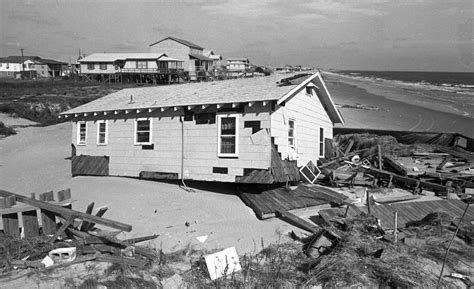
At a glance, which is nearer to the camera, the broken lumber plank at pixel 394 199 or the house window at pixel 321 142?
the broken lumber plank at pixel 394 199

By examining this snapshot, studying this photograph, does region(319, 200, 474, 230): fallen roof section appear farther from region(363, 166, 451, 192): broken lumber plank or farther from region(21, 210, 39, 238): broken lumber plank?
region(21, 210, 39, 238): broken lumber plank

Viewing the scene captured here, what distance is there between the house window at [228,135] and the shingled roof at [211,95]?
726mm

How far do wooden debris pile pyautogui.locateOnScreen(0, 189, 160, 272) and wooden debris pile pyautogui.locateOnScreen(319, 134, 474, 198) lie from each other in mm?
11225

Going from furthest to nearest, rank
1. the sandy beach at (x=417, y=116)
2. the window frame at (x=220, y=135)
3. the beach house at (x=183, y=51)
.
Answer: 1. the beach house at (x=183, y=51)
2. the sandy beach at (x=417, y=116)
3. the window frame at (x=220, y=135)

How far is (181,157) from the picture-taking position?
16.8m

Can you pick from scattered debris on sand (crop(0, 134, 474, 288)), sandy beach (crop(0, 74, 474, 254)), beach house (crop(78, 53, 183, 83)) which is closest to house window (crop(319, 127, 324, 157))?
sandy beach (crop(0, 74, 474, 254))

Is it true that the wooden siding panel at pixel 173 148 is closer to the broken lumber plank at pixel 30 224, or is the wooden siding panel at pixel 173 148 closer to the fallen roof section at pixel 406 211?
the fallen roof section at pixel 406 211

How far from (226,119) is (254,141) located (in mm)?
1543

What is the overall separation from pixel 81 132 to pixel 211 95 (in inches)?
297

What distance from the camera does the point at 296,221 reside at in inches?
512

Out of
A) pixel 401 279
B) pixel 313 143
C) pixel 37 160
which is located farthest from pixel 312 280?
pixel 37 160

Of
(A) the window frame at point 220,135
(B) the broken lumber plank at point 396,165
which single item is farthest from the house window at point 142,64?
(A) the window frame at point 220,135

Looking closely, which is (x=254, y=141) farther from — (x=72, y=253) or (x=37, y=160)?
(x=37, y=160)

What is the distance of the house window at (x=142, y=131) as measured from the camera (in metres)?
17.9
